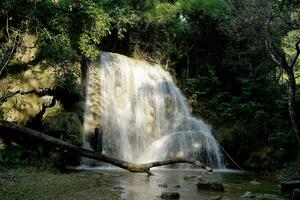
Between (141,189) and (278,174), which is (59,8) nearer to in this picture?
(141,189)

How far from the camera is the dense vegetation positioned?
1498 centimetres

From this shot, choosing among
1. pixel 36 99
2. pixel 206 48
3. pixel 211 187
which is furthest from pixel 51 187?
pixel 206 48

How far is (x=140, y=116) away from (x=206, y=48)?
28.9ft

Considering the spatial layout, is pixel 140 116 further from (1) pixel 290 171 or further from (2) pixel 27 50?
(1) pixel 290 171

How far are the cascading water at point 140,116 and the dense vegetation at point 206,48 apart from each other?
45.1 inches

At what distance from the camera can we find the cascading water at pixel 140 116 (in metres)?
19.7

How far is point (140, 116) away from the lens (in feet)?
71.3

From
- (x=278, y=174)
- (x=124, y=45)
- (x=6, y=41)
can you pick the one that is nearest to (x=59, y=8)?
(x=6, y=41)

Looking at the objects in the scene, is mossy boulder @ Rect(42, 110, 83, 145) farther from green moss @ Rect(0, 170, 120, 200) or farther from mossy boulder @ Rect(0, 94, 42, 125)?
green moss @ Rect(0, 170, 120, 200)

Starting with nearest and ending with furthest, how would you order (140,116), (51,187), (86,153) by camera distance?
(51,187) → (86,153) → (140,116)

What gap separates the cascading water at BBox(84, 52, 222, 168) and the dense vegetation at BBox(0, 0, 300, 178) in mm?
1145

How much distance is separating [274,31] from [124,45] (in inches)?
456

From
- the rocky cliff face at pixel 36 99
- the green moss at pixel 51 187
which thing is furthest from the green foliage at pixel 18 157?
the green moss at pixel 51 187

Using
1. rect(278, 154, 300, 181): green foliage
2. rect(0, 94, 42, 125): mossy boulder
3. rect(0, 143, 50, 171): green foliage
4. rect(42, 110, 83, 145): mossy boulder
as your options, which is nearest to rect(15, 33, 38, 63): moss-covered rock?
rect(0, 94, 42, 125): mossy boulder
